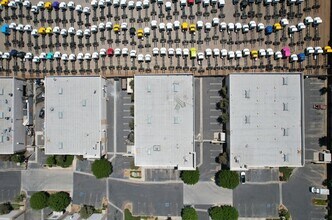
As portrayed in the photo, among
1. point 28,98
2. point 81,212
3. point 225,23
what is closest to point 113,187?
point 81,212

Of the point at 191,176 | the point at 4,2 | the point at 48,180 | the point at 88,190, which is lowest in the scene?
the point at 88,190

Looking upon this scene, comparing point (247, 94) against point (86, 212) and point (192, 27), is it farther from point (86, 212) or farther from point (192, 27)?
point (86, 212)

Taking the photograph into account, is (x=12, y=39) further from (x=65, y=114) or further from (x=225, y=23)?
(x=225, y=23)

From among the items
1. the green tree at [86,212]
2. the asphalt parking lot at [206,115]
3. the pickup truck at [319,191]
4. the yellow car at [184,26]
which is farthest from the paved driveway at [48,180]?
the pickup truck at [319,191]

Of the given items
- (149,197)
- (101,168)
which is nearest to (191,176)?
(149,197)

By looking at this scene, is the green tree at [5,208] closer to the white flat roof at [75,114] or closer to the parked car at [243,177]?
the white flat roof at [75,114]

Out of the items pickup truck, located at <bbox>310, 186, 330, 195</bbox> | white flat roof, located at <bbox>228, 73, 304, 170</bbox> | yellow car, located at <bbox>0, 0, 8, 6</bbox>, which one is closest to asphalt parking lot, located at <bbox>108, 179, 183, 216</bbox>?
white flat roof, located at <bbox>228, 73, 304, 170</bbox>

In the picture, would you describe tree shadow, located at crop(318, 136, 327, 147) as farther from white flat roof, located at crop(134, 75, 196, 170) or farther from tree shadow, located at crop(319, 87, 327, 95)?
white flat roof, located at crop(134, 75, 196, 170)
